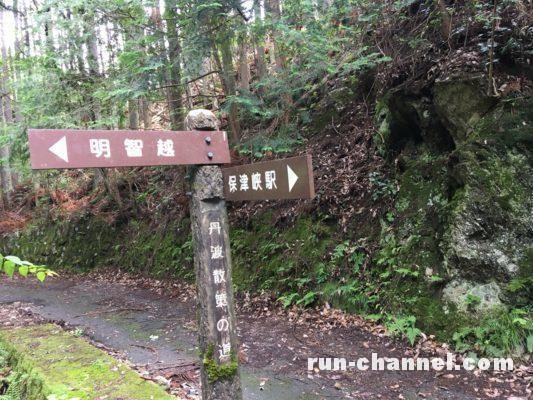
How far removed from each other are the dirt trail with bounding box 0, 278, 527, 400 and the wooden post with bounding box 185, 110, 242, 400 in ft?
5.06

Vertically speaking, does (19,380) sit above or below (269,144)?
below

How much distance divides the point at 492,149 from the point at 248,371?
4298 mm

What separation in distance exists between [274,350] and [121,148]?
3864 mm

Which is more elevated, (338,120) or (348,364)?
(338,120)

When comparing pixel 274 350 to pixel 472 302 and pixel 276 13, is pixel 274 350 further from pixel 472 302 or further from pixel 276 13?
pixel 276 13

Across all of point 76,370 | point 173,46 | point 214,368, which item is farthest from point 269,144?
point 214,368

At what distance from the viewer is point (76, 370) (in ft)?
14.9

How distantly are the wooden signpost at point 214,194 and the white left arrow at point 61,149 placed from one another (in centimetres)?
40

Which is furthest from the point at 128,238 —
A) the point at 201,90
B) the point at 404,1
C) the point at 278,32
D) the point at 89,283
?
the point at 404,1

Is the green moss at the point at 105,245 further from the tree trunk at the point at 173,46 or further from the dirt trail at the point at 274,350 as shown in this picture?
the tree trunk at the point at 173,46

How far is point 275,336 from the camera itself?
6.12 metres

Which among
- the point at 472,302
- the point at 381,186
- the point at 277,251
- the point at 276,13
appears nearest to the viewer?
the point at 472,302

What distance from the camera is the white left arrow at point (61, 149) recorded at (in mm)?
2459

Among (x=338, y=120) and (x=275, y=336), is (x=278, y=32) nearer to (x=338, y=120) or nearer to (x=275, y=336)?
(x=338, y=120)
